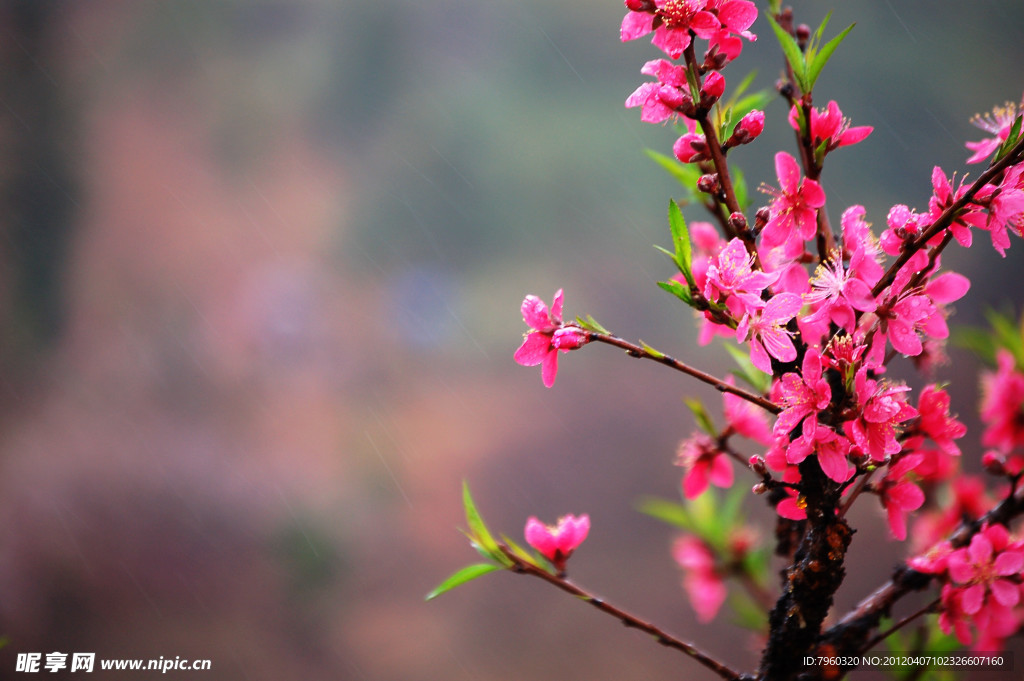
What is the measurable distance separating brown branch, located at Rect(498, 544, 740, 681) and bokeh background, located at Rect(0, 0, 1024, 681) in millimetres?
1281

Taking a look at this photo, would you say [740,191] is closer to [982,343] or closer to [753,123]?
[753,123]

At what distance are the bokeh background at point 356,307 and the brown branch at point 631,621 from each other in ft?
4.20

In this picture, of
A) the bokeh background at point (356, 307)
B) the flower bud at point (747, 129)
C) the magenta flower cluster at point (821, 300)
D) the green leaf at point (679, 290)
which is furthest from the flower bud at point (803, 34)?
the bokeh background at point (356, 307)

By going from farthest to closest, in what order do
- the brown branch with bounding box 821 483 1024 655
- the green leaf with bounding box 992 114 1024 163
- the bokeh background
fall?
the bokeh background, the brown branch with bounding box 821 483 1024 655, the green leaf with bounding box 992 114 1024 163

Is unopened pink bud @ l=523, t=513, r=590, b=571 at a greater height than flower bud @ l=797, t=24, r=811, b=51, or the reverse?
flower bud @ l=797, t=24, r=811, b=51

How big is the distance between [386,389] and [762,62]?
5.19 ft

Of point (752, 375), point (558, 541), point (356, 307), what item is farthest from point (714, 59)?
point (356, 307)

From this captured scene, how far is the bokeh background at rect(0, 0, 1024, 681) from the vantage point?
163 centimetres

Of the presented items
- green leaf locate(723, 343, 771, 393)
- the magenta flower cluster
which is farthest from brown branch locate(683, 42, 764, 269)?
green leaf locate(723, 343, 771, 393)

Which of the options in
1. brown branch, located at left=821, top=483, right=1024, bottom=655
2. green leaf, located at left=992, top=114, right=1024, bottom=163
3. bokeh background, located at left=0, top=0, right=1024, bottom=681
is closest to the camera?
green leaf, located at left=992, top=114, right=1024, bottom=163

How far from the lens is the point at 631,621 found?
460mm

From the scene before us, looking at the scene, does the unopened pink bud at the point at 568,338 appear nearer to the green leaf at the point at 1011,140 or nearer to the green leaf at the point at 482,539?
the green leaf at the point at 482,539

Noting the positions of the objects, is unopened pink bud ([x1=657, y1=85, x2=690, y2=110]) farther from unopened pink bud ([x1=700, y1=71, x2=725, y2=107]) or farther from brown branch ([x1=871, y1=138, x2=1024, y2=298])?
brown branch ([x1=871, y1=138, x2=1024, y2=298])

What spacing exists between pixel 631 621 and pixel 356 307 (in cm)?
160
